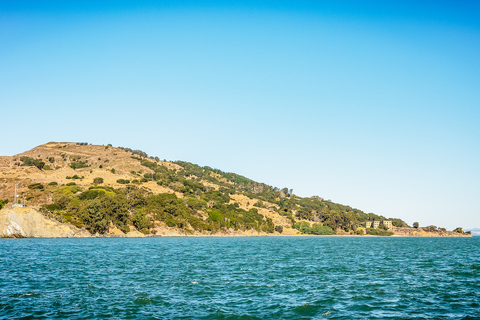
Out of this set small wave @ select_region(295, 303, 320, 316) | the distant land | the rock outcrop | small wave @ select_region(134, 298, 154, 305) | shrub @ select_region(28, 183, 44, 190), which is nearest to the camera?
small wave @ select_region(295, 303, 320, 316)

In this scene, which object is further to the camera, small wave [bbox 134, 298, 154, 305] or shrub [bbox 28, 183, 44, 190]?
shrub [bbox 28, 183, 44, 190]

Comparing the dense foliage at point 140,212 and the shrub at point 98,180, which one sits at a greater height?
the shrub at point 98,180

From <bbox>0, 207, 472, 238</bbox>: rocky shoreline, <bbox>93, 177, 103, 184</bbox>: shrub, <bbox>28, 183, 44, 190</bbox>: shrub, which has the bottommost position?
<bbox>0, 207, 472, 238</bbox>: rocky shoreline

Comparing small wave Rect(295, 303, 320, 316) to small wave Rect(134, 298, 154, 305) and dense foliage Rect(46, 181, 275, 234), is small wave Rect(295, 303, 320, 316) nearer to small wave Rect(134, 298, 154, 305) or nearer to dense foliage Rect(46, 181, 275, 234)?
small wave Rect(134, 298, 154, 305)

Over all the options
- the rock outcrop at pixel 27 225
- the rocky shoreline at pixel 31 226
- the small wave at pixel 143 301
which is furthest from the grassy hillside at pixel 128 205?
the small wave at pixel 143 301

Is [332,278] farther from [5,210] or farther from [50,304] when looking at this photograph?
[5,210]

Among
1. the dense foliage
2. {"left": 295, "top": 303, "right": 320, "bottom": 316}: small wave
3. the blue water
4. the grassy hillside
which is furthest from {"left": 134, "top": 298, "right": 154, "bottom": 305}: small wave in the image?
the grassy hillside

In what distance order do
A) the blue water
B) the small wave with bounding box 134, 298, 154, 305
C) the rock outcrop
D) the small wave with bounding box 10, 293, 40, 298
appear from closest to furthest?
the blue water
the small wave with bounding box 134, 298, 154, 305
the small wave with bounding box 10, 293, 40, 298
the rock outcrop

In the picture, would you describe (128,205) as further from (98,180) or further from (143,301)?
(143,301)

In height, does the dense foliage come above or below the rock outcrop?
above

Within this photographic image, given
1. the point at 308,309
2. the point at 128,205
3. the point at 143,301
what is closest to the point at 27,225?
the point at 128,205

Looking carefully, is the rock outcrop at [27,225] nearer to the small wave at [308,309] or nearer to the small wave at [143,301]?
the small wave at [143,301]

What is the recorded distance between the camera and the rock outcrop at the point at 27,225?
94.9 m

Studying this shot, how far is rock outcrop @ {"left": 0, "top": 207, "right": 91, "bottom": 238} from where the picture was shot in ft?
311
